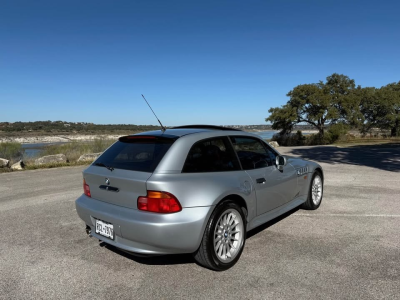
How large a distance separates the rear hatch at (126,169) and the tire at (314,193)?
10.2 feet

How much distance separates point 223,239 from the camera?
3289 mm

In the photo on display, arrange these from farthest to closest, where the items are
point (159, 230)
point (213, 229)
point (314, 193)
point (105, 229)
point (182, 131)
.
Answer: point (314, 193) < point (182, 131) < point (105, 229) < point (213, 229) < point (159, 230)

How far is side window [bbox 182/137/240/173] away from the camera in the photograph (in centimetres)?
324

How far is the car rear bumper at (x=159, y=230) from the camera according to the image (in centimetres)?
285

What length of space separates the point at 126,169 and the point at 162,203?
25.1 inches

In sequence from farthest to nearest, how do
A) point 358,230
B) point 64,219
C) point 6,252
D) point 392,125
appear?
point 392,125 → point 64,219 → point 358,230 → point 6,252

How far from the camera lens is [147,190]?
293 cm

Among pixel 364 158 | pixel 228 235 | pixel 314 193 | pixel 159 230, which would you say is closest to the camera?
pixel 159 230

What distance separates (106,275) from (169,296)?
2.69 feet

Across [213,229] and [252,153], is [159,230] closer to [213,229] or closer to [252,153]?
[213,229]

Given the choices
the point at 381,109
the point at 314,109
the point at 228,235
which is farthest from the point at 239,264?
the point at 381,109

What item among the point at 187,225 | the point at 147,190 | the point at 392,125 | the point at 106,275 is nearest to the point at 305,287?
the point at 187,225

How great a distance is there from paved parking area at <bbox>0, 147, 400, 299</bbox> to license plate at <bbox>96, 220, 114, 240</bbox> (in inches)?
15.8

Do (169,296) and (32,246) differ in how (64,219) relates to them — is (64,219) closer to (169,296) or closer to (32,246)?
(32,246)
